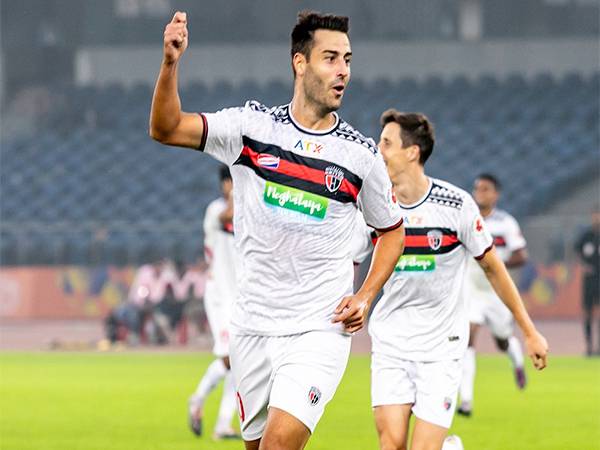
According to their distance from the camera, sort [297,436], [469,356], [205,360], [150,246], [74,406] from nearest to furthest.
A: [297,436] → [469,356] → [74,406] → [205,360] → [150,246]

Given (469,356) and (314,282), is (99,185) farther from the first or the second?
(314,282)

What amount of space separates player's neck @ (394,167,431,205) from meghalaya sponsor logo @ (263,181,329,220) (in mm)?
2262

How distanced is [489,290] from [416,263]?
8.41 m

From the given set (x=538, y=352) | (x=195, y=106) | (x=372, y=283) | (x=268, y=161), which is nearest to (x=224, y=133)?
(x=268, y=161)

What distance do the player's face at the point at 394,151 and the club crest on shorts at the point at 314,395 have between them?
2551mm

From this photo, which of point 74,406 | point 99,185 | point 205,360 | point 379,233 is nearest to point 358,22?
point 99,185

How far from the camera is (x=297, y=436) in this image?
6.54 m

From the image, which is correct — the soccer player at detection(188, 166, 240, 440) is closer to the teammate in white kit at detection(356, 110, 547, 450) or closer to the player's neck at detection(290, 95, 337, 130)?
the teammate in white kit at detection(356, 110, 547, 450)

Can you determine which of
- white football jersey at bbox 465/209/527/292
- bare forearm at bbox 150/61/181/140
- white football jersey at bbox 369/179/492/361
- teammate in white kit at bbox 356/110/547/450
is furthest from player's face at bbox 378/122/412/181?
white football jersey at bbox 465/209/527/292

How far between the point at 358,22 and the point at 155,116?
41023 millimetres

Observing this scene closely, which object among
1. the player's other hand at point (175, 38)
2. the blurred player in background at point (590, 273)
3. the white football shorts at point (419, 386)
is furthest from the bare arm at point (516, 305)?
the blurred player in background at point (590, 273)

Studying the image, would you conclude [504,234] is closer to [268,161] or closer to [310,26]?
[310,26]

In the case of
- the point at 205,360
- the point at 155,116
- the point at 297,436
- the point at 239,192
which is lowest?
the point at 205,360

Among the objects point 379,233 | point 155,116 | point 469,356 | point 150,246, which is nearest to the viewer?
point 155,116
